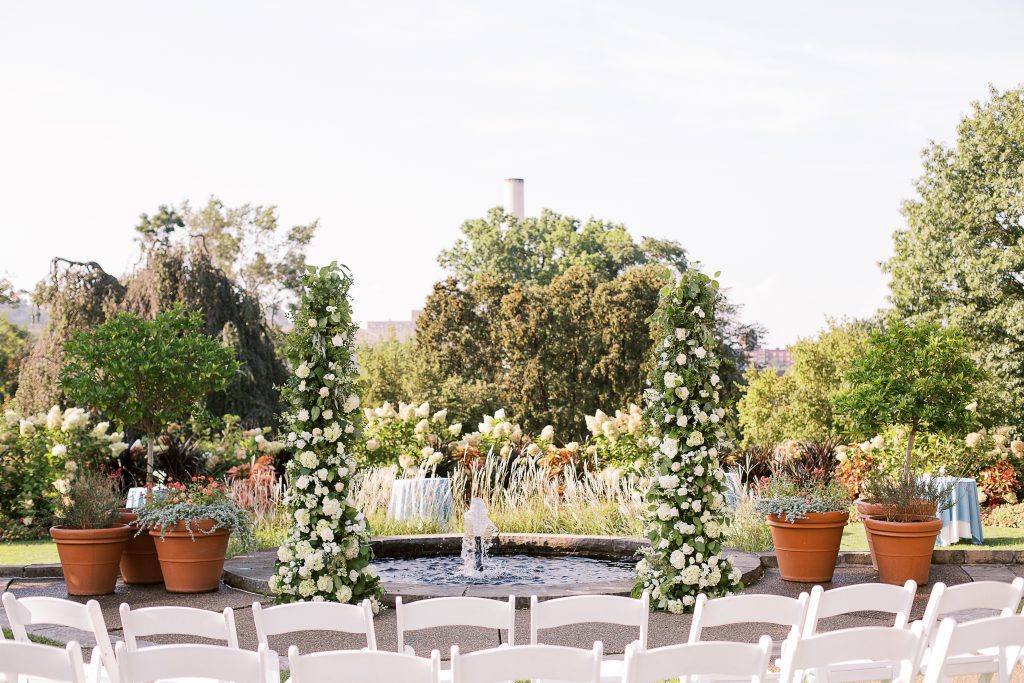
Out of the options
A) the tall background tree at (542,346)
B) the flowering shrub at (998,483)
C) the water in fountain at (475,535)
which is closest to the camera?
the water in fountain at (475,535)

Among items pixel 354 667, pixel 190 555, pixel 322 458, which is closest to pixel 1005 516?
pixel 322 458

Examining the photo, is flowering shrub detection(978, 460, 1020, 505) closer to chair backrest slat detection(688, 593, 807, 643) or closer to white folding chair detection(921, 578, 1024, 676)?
white folding chair detection(921, 578, 1024, 676)

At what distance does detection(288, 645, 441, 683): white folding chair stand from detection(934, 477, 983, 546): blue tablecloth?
8420mm

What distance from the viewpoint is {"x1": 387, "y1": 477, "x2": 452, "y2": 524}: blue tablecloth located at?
1069 cm

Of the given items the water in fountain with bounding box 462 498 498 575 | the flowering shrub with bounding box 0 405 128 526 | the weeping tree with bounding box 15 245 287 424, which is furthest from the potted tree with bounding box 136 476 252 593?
the weeping tree with bounding box 15 245 287 424

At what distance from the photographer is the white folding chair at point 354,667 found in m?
2.95

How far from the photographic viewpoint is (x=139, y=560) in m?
8.03

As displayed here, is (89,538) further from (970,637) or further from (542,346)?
(542,346)

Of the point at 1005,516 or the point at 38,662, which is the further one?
the point at 1005,516

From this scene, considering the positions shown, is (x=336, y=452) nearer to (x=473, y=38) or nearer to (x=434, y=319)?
(x=473, y=38)

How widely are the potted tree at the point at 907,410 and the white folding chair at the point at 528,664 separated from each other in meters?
5.35

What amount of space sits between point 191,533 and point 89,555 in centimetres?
80

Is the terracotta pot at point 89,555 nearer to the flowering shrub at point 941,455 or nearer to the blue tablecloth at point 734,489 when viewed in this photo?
the blue tablecloth at point 734,489

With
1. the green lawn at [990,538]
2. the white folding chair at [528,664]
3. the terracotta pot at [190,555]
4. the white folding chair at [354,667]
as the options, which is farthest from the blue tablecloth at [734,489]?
the white folding chair at [354,667]
